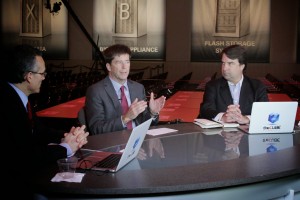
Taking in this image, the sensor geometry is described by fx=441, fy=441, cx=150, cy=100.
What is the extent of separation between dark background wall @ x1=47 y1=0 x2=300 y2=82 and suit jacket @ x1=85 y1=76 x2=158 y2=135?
Answer: 9823mm

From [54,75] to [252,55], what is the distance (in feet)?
18.5

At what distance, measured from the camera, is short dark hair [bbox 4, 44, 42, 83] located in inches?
83.1

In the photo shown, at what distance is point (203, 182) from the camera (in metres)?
1.66

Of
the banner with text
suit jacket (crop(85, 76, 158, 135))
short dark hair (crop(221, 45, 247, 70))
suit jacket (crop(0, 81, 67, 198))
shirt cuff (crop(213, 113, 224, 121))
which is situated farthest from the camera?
the banner with text

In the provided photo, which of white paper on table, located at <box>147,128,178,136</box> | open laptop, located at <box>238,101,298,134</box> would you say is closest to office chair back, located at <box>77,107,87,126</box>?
white paper on table, located at <box>147,128,178,136</box>

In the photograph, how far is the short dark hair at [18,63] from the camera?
6.93 feet

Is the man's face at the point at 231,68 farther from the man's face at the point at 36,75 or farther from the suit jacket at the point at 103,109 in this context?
the man's face at the point at 36,75

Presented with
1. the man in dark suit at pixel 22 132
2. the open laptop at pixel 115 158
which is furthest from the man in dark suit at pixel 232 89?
the man in dark suit at pixel 22 132

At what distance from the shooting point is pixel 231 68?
3.21 meters

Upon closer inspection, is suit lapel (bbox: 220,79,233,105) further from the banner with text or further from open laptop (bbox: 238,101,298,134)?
the banner with text

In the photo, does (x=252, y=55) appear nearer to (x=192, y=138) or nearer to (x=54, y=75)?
(x=54, y=75)

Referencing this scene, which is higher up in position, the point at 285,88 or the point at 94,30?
the point at 94,30

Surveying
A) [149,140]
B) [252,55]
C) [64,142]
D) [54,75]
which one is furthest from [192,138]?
[252,55]

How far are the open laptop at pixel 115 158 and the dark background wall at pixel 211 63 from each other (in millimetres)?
10785
